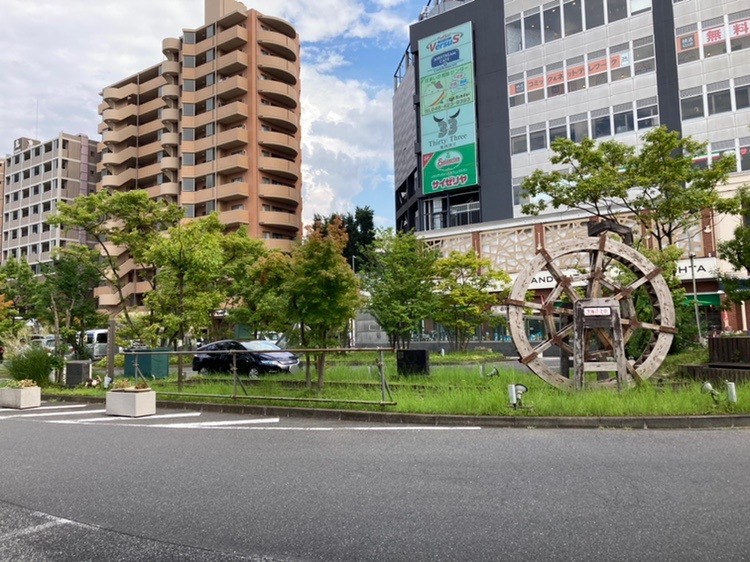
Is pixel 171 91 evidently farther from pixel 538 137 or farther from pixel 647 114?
pixel 647 114

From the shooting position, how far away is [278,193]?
5519 centimetres

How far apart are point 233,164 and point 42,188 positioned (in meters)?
39.7

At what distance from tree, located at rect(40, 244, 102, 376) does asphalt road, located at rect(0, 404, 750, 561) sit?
18.3 metres

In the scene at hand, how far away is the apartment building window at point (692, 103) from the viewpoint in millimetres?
37156

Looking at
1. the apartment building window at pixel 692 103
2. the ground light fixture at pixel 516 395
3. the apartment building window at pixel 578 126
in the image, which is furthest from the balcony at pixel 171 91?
the ground light fixture at pixel 516 395

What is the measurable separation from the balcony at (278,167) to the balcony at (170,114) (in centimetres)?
1185

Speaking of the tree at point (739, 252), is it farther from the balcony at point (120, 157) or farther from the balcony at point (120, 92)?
the balcony at point (120, 92)

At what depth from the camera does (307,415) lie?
1216 centimetres

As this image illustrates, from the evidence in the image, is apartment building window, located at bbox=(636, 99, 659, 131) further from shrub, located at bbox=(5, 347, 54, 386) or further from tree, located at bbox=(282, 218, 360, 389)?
shrub, located at bbox=(5, 347, 54, 386)

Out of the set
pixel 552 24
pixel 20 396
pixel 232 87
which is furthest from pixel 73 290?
pixel 552 24

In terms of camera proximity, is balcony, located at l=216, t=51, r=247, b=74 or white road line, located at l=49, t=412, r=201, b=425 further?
balcony, located at l=216, t=51, r=247, b=74

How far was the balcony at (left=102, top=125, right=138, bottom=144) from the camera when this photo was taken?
208ft

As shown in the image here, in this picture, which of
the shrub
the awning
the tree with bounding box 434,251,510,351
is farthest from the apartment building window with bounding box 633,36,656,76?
the shrub

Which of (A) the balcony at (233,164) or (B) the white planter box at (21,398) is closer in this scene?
(B) the white planter box at (21,398)
